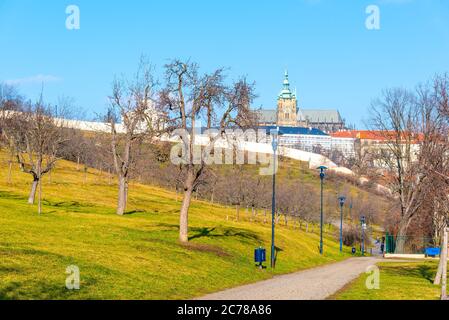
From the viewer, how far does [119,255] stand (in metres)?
28.5

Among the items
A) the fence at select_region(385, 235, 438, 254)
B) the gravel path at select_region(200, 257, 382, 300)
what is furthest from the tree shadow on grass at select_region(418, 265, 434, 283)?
the fence at select_region(385, 235, 438, 254)

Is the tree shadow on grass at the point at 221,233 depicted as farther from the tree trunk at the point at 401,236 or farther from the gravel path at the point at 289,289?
the tree trunk at the point at 401,236

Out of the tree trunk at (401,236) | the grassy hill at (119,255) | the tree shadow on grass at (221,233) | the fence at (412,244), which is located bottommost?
the fence at (412,244)

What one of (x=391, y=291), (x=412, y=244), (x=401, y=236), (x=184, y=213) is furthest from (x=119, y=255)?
(x=412, y=244)

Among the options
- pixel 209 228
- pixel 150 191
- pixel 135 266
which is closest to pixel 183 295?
pixel 135 266

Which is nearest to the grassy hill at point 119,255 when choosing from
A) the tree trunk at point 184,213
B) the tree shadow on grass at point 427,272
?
the tree trunk at point 184,213

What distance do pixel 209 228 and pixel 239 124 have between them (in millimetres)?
15562

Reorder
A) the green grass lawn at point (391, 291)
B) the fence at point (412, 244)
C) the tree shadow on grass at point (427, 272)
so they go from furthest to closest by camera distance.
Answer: the fence at point (412, 244) < the tree shadow on grass at point (427, 272) < the green grass lawn at point (391, 291)

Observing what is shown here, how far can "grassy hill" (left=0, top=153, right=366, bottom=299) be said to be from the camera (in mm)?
21266

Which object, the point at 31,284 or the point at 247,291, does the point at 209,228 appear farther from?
the point at 31,284

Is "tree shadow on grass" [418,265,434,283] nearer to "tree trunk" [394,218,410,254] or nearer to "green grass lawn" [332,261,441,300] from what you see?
"green grass lawn" [332,261,441,300]

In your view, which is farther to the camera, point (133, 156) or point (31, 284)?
point (133, 156)

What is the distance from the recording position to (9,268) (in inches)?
842

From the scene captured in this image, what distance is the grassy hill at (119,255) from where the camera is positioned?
69.8 ft
